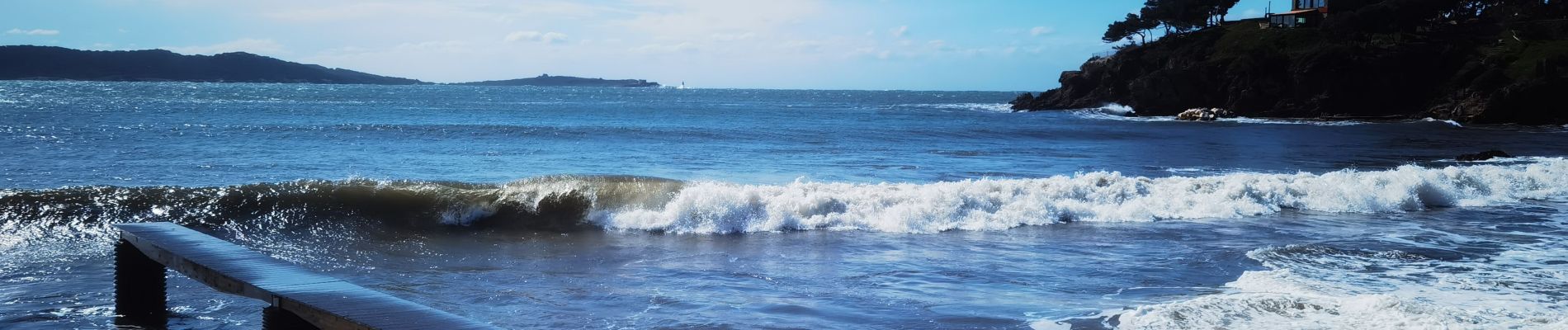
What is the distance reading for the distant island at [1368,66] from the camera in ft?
157

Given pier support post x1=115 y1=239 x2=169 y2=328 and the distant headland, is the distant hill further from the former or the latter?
pier support post x1=115 y1=239 x2=169 y2=328

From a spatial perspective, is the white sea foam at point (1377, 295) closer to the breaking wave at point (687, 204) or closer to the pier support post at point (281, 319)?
the breaking wave at point (687, 204)

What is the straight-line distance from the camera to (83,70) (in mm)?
153250

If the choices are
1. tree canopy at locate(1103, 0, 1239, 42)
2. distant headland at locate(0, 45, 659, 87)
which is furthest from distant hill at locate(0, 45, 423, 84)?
tree canopy at locate(1103, 0, 1239, 42)

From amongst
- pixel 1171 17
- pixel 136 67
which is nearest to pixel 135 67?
pixel 136 67

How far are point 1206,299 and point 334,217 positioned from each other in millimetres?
10854

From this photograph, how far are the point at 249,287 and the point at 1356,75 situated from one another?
59.6 metres

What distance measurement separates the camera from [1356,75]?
5422 centimetres

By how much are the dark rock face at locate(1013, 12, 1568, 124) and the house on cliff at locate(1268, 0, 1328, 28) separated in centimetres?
564

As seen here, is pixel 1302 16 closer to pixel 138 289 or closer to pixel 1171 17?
pixel 1171 17

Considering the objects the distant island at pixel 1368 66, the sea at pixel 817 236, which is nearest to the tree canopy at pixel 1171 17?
the distant island at pixel 1368 66

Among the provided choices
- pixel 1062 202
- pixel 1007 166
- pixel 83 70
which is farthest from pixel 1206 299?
pixel 83 70

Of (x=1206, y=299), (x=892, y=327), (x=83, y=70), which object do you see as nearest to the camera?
(x=892, y=327)

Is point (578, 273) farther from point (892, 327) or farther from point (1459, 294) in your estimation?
point (1459, 294)
